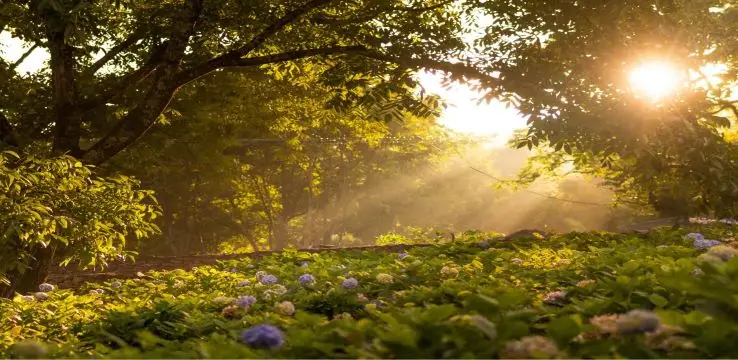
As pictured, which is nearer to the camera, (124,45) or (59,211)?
(59,211)

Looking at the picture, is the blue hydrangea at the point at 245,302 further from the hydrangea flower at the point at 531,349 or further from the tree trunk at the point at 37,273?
the tree trunk at the point at 37,273

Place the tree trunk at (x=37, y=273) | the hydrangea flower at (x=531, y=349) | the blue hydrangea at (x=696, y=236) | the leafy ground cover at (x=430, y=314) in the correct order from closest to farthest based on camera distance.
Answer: the hydrangea flower at (x=531, y=349)
the leafy ground cover at (x=430, y=314)
the blue hydrangea at (x=696, y=236)
the tree trunk at (x=37, y=273)

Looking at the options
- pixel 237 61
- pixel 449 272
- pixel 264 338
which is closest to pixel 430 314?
pixel 264 338

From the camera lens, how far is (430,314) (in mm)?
2994

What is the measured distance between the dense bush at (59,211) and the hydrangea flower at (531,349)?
16.3 feet

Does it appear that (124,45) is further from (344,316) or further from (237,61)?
(344,316)

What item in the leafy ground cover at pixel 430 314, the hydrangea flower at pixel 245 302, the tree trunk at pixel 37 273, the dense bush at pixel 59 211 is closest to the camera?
the leafy ground cover at pixel 430 314

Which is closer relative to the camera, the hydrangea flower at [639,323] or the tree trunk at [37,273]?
the hydrangea flower at [639,323]

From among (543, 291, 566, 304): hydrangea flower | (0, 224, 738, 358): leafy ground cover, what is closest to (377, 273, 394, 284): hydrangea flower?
(0, 224, 738, 358): leafy ground cover

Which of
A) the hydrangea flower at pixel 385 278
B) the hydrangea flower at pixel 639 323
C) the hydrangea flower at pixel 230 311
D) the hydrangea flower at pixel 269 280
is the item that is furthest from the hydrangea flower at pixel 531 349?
the hydrangea flower at pixel 269 280

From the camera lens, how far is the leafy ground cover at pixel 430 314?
9.02 feet

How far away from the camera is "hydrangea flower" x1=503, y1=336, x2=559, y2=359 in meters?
2.52

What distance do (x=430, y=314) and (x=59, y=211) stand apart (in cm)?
565

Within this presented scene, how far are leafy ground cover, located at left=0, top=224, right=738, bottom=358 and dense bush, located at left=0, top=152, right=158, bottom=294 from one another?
1.76 ft
